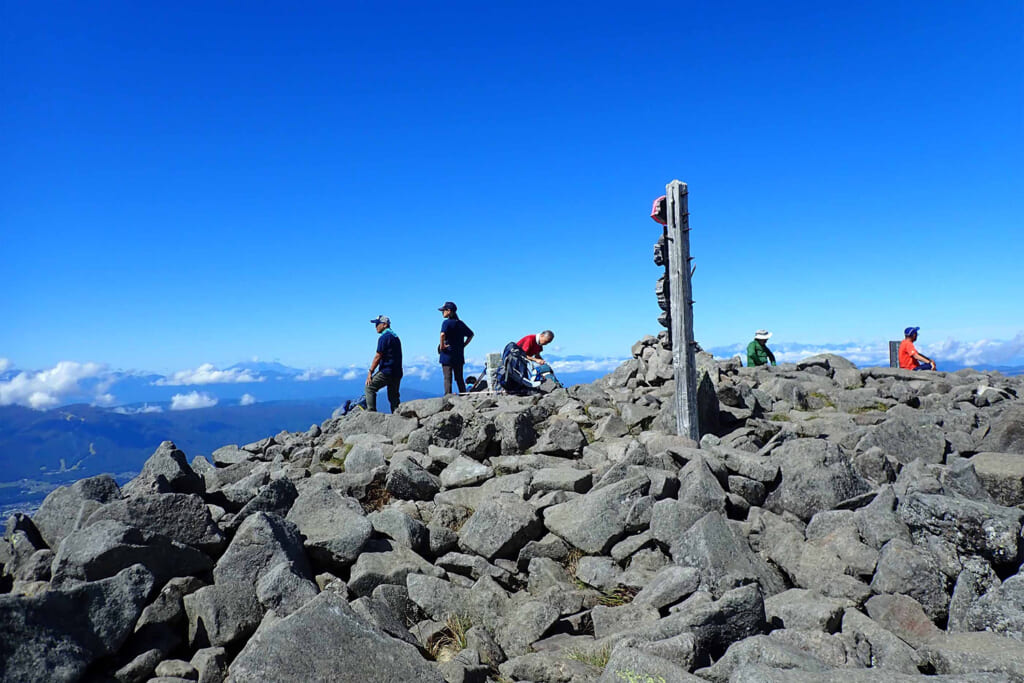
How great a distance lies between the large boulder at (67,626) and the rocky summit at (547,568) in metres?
0.02

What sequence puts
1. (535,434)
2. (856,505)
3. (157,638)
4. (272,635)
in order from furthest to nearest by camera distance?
1. (535,434)
2. (856,505)
3. (157,638)
4. (272,635)

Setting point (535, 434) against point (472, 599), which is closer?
point (472, 599)

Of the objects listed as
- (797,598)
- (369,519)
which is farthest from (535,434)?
(797,598)

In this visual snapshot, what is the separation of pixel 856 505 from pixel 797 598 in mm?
2496

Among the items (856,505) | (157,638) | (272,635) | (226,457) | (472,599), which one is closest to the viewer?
(272,635)

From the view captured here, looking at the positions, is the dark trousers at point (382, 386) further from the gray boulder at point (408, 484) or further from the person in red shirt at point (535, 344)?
the gray boulder at point (408, 484)

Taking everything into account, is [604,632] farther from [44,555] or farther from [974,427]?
[974,427]

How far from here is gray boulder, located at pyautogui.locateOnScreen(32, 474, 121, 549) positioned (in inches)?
294

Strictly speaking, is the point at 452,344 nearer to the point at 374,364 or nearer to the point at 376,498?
the point at 374,364

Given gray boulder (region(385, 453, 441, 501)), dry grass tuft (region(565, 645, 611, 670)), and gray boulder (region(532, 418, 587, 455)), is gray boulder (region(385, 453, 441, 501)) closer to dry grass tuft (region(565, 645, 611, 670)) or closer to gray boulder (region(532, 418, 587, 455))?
gray boulder (region(532, 418, 587, 455))

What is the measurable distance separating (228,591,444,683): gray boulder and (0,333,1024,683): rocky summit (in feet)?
0.05

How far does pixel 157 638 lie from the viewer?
5.79 metres

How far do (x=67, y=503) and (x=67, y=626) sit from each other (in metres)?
2.87

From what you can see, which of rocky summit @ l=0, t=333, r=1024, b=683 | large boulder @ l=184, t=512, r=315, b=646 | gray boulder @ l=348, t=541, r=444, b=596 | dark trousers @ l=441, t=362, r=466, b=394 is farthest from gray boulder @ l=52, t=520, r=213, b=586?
dark trousers @ l=441, t=362, r=466, b=394
